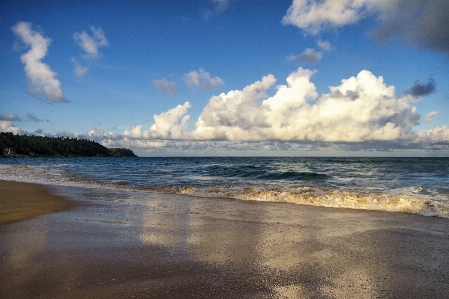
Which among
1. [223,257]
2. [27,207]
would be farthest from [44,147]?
[223,257]

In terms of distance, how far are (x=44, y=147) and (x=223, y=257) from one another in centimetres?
15114

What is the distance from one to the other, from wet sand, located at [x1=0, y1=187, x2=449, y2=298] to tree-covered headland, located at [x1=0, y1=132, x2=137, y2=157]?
137969mm

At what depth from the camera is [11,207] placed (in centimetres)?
869

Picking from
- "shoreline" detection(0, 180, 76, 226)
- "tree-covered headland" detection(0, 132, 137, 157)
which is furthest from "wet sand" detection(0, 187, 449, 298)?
"tree-covered headland" detection(0, 132, 137, 157)

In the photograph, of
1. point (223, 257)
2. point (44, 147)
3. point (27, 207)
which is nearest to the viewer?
point (223, 257)

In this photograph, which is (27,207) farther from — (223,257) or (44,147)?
(44,147)

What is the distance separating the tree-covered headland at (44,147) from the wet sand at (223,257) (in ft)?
453

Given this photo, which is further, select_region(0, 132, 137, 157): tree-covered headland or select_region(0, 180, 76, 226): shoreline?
select_region(0, 132, 137, 157): tree-covered headland

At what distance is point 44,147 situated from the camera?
5148 inches

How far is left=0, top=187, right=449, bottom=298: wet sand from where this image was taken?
3352 millimetres

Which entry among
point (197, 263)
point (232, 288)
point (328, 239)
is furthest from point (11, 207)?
point (328, 239)

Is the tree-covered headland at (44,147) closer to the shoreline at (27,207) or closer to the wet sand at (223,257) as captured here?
the shoreline at (27,207)

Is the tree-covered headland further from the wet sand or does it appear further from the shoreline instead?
the wet sand

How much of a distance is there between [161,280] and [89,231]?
309 cm
